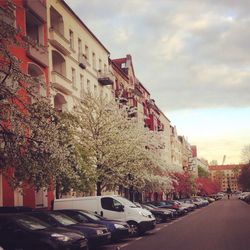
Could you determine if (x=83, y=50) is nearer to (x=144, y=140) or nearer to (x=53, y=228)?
(x=144, y=140)

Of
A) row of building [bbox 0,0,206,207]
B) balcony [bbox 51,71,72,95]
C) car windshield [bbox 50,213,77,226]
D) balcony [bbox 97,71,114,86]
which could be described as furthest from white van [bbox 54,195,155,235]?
balcony [bbox 97,71,114,86]

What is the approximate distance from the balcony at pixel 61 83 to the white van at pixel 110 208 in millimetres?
11083

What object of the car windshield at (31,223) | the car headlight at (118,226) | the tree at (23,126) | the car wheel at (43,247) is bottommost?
the car headlight at (118,226)

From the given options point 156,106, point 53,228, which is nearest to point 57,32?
point 53,228

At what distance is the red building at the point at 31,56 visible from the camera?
2364 centimetres

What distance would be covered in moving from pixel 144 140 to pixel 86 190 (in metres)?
11.1

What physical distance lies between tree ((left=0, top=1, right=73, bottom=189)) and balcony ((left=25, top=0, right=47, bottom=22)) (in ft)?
39.8

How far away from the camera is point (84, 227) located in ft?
52.1

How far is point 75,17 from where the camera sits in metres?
37.2

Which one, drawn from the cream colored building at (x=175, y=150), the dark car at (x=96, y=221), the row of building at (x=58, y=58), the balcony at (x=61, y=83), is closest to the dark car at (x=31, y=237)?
the dark car at (x=96, y=221)

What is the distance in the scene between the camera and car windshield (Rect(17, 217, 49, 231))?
45.0ft

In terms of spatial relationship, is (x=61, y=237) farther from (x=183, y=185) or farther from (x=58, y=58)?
(x=183, y=185)

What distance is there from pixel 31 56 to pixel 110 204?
10478 mm

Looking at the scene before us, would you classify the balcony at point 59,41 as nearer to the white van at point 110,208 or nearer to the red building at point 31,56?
the red building at point 31,56
